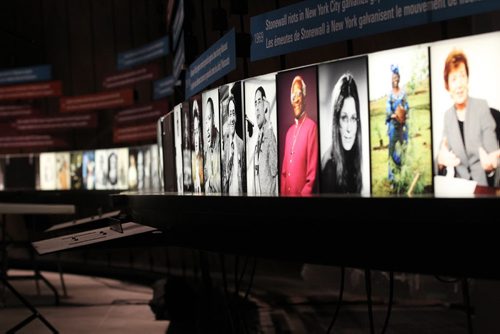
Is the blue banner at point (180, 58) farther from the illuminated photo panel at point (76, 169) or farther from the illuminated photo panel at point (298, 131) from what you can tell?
the illuminated photo panel at point (76, 169)

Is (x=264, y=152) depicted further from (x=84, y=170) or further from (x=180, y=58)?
(x=84, y=170)

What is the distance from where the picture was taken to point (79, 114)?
13242mm

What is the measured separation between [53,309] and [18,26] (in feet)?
22.7

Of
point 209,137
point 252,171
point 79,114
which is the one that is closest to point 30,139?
point 79,114

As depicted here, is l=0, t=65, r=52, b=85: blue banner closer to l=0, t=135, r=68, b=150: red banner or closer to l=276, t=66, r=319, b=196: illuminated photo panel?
l=0, t=135, r=68, b=150: red banner

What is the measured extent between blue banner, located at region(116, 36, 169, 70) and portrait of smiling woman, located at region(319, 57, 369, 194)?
22.4ft

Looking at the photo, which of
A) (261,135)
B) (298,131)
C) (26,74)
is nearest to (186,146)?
(261,135)

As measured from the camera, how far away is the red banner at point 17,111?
13977mm

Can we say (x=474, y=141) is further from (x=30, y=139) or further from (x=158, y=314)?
(x=30, y=139)

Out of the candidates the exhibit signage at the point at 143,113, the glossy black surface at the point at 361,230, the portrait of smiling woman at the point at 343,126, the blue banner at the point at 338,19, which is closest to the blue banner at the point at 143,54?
the exhibit signage at the point at 143,113

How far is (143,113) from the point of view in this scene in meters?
11.6

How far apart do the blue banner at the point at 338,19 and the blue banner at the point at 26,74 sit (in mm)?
9270

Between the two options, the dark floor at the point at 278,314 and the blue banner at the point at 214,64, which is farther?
the dark floor at the point at 278,314

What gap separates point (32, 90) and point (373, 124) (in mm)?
10702
